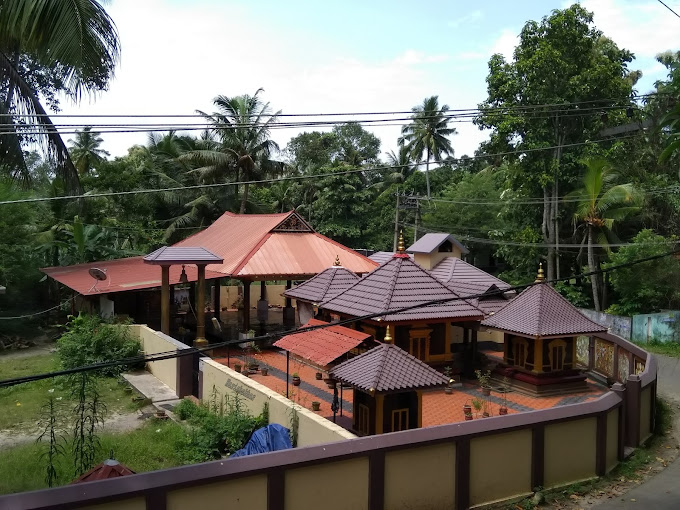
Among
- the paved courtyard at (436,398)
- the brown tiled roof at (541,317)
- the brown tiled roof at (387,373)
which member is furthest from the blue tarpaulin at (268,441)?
the brown tiled roof at (541,317)

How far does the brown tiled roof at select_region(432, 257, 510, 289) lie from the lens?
2461 centimetres

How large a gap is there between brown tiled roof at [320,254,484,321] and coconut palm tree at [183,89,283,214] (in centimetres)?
2293

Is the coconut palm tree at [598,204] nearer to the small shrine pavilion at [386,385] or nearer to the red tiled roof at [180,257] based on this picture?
the red tiled roof at [180,257]

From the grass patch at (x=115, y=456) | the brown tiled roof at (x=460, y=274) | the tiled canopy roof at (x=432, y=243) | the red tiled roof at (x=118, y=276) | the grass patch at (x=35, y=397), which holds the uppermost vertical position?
the tiled canopy roof at (x=432, y=243)

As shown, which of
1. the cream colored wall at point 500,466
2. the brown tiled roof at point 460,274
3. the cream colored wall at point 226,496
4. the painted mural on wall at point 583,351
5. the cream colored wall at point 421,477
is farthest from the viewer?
the brown tiled roof at point 460,274

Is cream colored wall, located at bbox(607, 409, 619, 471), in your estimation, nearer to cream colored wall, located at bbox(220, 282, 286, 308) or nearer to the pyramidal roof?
the pyramidal roof

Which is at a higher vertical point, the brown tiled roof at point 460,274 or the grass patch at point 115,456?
the brown tiled roof at point 460,274

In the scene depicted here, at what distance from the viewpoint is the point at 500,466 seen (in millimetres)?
9617

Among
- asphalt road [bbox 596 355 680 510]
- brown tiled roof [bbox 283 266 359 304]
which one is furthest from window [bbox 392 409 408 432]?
brown tiled roof [bbox 283 266 359 304]

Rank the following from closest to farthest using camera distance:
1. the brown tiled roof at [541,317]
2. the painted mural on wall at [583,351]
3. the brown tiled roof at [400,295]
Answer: the brown tiled roof at [541,317] → the brown tiled roof at [400,295] → the painted mural on wall at [583,351]

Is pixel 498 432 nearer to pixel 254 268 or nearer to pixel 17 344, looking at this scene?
pixel 254 268

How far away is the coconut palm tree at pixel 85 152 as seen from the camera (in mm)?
47125

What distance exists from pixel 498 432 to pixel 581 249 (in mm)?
26180

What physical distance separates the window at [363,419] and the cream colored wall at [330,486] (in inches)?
179
